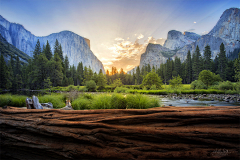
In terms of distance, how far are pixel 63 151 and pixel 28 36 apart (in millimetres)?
112377

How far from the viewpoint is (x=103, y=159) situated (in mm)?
1160

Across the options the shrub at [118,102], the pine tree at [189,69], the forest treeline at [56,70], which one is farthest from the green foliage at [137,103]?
the pine tree at [189,69]

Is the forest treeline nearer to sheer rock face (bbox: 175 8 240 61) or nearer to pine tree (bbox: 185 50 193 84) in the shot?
pine tree (bbox: 185 50 193 84)

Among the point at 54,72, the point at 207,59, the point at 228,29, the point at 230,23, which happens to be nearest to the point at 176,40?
the point at 207,59

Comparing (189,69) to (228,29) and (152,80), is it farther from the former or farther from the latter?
(152,80)

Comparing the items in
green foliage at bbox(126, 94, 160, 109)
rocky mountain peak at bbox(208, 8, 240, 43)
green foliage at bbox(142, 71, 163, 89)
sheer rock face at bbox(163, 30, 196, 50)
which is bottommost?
green foliage at bbox(126, 94, 160, 109)

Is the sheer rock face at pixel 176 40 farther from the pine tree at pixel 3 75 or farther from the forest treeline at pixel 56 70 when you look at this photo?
the pine tree at pixel 3 75

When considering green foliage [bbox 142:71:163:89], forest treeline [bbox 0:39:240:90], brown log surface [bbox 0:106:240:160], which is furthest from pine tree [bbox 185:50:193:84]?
brown log surface [bbox 0:106:240:160]

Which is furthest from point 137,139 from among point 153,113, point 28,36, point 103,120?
point 28,36

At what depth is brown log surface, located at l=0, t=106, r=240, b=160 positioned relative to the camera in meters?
1.09

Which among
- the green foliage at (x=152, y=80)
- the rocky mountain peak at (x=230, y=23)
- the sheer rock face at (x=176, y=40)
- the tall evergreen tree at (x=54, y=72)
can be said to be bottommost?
the green foliage at (x=152, y=80)

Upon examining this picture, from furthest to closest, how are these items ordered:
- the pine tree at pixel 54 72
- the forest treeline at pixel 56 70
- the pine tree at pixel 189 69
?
the pine tree at pixel 189 69, the pine tree at pixel 54 72, the forest treeline at pixel 56 70

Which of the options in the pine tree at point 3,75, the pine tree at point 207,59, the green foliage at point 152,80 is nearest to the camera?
the pine tree at point 3,75

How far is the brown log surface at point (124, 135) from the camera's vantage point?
1.09m
